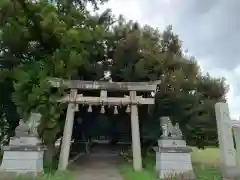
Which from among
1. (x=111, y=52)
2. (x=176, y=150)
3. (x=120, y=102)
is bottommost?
(x=176, y=150)

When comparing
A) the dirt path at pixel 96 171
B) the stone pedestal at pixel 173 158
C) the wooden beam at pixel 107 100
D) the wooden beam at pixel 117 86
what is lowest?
the dirt path at pixel 96 171

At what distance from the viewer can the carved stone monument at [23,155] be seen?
1023cm

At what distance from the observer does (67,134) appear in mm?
12086

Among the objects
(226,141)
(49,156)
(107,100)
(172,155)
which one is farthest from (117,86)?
(226,141)

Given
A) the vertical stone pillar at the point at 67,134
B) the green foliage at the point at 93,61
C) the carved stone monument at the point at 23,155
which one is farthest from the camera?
the green foliage at the point at 93,61

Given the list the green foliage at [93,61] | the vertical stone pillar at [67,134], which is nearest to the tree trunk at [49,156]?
the green foliage at [93,61]

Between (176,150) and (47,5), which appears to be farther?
(47,5)

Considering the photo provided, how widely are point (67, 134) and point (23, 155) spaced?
2.15m

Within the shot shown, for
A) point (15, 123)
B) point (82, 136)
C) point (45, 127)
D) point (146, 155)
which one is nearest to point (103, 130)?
point (82, 136)

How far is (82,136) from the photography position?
59.7ft

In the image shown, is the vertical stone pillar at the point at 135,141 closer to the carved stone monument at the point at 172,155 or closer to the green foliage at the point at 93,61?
the carved stone monument at the point at 172,155

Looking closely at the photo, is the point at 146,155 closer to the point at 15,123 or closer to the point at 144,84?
the point at 144,84

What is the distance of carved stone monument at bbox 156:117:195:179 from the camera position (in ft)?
34.8

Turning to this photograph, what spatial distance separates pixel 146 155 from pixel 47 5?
338 inches
